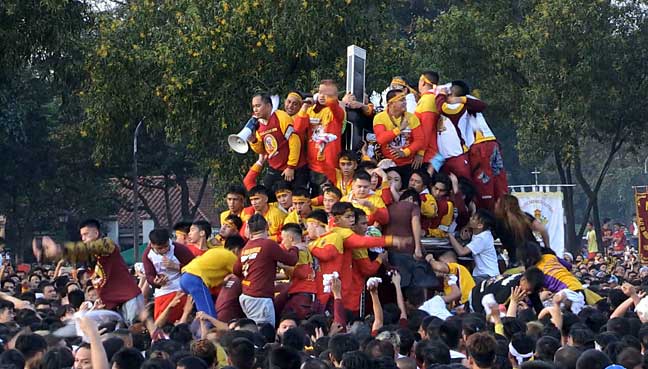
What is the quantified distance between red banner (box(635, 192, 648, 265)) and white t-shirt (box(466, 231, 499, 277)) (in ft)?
43.6

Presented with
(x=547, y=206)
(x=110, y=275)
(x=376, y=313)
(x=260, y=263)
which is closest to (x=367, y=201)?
(x=260, y=263)

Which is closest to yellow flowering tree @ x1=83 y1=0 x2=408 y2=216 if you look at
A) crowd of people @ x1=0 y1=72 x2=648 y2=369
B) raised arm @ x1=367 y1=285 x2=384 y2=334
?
crowd of people @ x1=0 y1=72 x2=648 y2=369

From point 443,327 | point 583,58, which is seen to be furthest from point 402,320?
point 583,58

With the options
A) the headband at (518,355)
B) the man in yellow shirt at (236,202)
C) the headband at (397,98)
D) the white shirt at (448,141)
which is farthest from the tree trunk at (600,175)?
the headband at (518,355)

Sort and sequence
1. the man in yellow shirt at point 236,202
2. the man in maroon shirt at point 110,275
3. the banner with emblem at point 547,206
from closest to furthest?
1. the man in maroon shirt at point 110,275
2. the man in yellow shirt at point 236,202
3. the banner with emblem at point 547,206

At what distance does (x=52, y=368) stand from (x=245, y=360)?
4.20 feet

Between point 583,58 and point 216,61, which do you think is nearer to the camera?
point 216,61

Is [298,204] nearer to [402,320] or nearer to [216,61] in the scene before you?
[402,320]

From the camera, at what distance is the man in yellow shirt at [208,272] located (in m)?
13.5

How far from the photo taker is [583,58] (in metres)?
32.2

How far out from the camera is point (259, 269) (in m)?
13.4

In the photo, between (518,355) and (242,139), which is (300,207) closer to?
(242,139)

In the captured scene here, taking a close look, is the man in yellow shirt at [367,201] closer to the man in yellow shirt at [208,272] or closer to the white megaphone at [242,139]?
the man in yellow shirt at [208,272]

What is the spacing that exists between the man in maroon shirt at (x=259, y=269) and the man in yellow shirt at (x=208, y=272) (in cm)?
22
